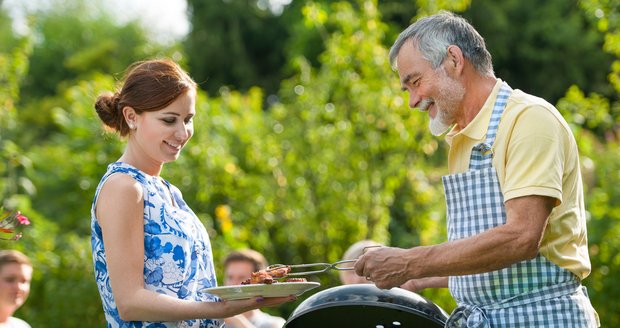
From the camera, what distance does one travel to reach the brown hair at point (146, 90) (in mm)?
3166

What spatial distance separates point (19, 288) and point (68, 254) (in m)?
3.56

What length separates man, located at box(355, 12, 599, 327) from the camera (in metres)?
2.92

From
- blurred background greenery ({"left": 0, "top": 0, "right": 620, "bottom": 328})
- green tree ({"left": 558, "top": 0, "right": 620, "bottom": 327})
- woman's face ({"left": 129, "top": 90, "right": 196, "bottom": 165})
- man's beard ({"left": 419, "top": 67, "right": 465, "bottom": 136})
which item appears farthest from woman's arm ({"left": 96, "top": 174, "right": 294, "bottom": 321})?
green tree ({"left": 558, "top": 0, "right": 620, "bottom": 327})

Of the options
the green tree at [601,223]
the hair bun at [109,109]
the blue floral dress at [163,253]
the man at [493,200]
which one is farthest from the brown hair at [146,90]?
the green tree at [601,223]

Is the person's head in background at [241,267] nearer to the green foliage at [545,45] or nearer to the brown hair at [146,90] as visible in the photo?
the brown hair at [146,90]

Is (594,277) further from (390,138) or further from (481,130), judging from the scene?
(481,130)

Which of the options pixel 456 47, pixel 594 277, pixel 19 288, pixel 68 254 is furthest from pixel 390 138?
pixel 456 47

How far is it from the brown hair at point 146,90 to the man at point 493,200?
749 mm

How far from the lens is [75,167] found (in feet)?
36.1

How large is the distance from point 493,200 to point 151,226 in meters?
1.04

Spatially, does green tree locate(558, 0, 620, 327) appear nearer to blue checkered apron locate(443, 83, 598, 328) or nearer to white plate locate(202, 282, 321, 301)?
blue checkered apron locate(443, 83, 598, 328)

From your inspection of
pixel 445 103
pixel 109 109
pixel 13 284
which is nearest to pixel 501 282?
pixel 445 103

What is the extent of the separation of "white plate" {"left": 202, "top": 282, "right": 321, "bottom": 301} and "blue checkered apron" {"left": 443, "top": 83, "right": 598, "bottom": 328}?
523 millimetres

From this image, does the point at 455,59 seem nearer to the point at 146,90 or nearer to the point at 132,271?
the point at 146,90
